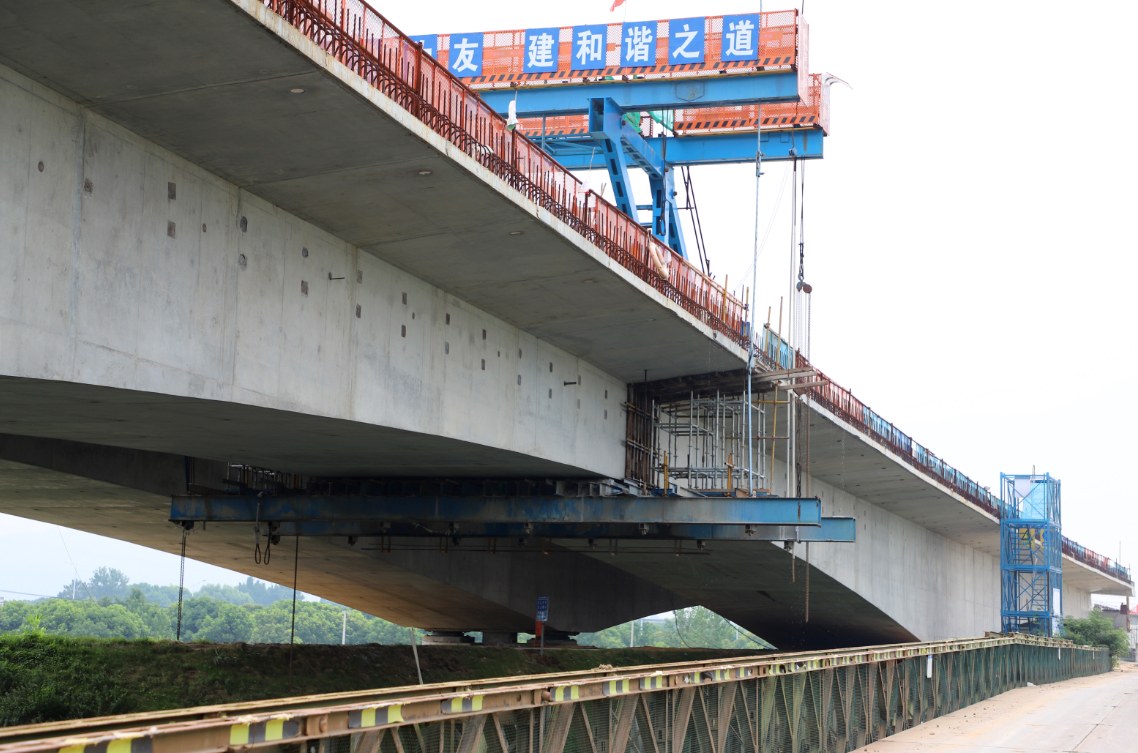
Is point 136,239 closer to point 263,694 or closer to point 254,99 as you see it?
point 254,99

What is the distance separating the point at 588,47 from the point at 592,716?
92.4ft

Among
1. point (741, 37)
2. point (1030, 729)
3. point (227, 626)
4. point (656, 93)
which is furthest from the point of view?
point (227, 626)

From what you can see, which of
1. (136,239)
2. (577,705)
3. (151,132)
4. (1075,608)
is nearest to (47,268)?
(136,239)

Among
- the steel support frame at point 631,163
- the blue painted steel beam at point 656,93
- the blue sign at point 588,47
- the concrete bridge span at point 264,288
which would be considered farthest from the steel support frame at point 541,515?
the blue sign at point 588,47

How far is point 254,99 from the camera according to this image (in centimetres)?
1442

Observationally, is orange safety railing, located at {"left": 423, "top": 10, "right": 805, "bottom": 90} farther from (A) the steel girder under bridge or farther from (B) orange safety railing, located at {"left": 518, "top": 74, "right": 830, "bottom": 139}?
(A) the steel girder under bridge

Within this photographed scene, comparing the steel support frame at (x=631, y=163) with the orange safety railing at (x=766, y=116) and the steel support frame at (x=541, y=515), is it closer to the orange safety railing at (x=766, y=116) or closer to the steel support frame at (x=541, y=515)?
the orange safety railing at (x=766, y=116)

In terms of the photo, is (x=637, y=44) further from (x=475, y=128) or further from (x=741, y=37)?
(x=475, y=128)

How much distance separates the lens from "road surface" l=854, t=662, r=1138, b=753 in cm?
2162

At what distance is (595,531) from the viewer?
103ft

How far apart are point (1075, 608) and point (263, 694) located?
9547 centimetres

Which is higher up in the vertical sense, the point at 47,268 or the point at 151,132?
the point at 151,132

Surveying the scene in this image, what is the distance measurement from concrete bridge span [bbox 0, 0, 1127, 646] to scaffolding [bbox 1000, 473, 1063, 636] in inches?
1667

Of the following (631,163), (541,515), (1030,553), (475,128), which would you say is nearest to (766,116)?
(631,163)
